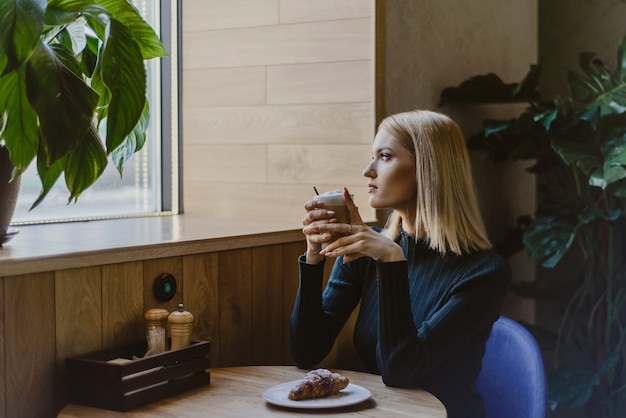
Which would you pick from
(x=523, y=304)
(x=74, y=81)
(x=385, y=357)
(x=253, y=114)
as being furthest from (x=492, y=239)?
(x=74, y=81)

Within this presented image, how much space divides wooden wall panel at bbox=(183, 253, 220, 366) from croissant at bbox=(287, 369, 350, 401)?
45cm

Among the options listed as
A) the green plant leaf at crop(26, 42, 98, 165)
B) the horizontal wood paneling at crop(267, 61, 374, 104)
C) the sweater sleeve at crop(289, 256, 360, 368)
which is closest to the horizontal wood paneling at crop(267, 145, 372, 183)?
the horizontal wood paneling at crop(267, 61, 374, 104)

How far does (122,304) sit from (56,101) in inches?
20.5

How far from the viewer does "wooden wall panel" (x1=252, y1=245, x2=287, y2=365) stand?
2.21 m

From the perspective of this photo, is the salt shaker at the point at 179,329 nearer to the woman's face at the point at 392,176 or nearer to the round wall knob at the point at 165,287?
the round wall knob at the point at 165,287

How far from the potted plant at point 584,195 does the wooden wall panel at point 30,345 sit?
1863mm

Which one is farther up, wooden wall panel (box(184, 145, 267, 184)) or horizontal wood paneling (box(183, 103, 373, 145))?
horizontal wood paneling (box(183, 103, 373, 145))

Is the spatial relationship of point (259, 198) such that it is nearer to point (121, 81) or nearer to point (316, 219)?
point (316, 219)

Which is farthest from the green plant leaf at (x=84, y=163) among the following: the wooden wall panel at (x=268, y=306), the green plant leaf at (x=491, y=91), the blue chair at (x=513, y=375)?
the green plant leaf at (x=491, y=91)

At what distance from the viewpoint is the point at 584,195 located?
329 cm

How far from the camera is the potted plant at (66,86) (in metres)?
1.39

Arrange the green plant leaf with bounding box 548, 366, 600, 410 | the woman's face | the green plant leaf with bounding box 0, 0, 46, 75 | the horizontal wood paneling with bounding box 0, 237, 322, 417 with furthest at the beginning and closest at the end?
1. the green plant leaf with bounding box 548, 366, 600, 410
2. the woman's face
3. the horizontal wood paneling with bounding box 0, 237, 322, 417
4. the green plant leaf with bounding box 0, 0, 46, 75

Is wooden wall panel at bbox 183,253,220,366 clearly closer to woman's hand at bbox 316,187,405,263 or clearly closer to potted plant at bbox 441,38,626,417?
woman's hand at bbox 316,187,405,263

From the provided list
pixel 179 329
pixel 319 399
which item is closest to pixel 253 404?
pixel 319 399
